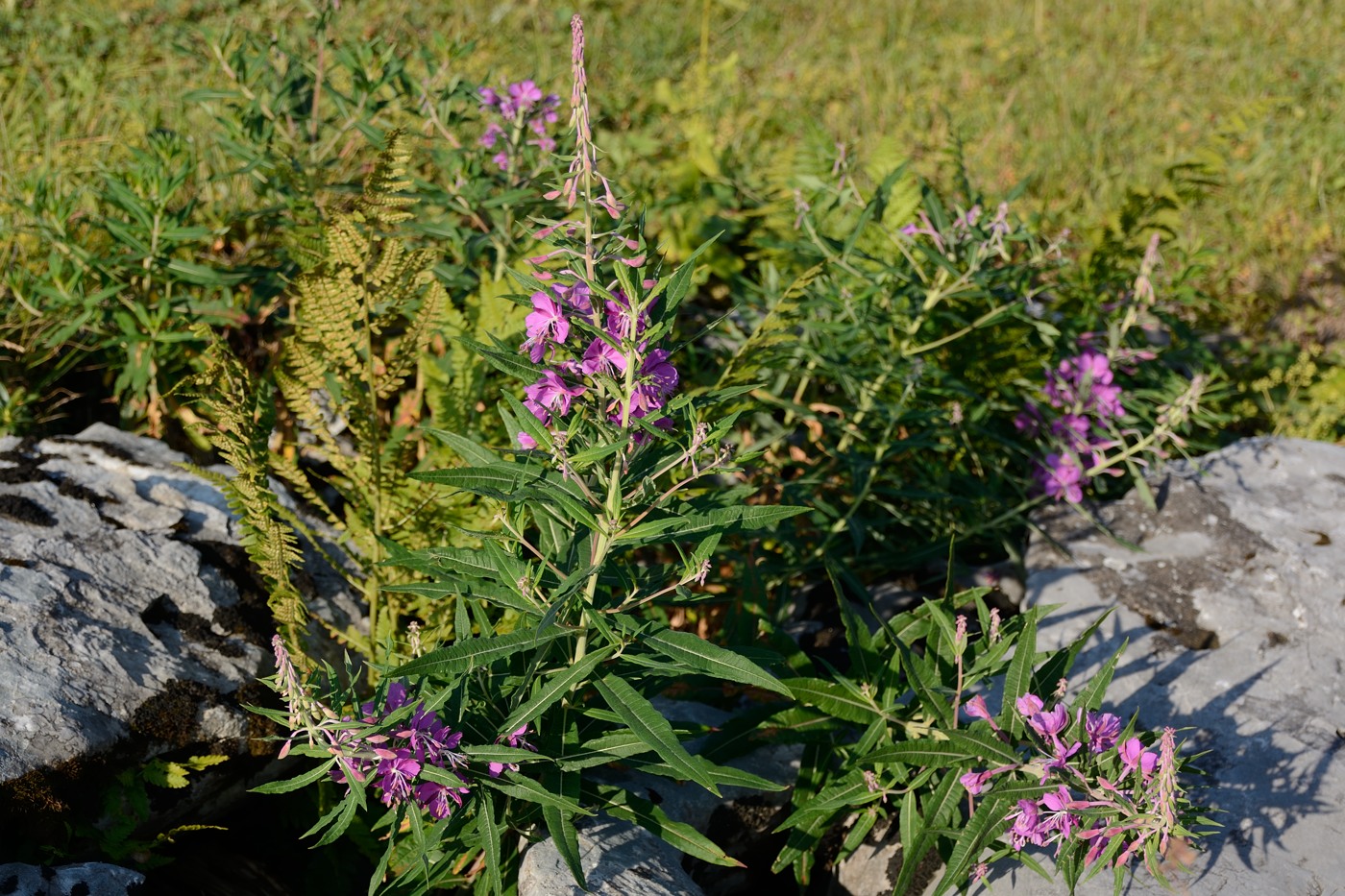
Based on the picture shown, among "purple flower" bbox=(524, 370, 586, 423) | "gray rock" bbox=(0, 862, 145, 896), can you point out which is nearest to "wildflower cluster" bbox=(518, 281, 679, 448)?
"purple flower" bbox=(524, 370, 586, 423)

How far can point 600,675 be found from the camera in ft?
6.44

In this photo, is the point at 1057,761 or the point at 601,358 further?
the point at 1057,761

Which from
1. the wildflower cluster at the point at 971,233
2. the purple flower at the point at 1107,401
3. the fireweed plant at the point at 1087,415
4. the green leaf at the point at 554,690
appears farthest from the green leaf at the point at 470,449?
the purple flower at the point at 1107,401

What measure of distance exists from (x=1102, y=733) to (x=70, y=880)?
6.20 ft

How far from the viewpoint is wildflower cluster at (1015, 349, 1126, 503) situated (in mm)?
3131

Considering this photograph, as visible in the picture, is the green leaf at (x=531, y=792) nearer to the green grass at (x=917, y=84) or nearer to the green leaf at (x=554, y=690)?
the green leaf at (x=554, y=690)

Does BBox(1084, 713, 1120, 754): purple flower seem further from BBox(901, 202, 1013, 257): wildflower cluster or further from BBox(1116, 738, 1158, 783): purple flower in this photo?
BBox(901, 202, 1013, 257): wildflower cluster

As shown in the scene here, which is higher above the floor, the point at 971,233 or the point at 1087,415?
the point at 971,233

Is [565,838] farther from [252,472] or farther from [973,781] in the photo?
[252,472]

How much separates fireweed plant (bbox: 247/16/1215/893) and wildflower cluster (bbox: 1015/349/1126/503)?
101 centimetres

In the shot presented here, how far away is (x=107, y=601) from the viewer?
2.37m

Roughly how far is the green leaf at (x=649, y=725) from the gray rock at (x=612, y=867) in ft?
1.08

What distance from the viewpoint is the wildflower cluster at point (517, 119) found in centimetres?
312

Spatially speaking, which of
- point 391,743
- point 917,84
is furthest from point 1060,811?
point 917,84
